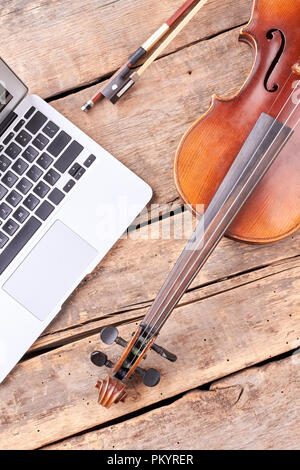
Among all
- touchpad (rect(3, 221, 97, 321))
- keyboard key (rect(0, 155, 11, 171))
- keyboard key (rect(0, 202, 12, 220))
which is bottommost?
touchpad (rect(3, 221, 97, 321))

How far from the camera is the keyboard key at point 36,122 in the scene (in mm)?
850

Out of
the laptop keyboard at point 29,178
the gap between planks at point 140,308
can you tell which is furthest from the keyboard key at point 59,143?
the gap between planks at point 140,308

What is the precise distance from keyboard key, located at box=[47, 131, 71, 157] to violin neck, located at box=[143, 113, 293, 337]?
0.97 feet

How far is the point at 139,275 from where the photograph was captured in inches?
35.5

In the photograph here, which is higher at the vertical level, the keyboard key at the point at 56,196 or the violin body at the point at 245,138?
the keyboard key at the point at 56,196

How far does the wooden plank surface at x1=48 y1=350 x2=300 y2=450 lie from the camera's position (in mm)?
894

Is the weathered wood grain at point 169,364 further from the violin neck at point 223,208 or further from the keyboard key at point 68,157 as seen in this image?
the keyboard key at point 68,157

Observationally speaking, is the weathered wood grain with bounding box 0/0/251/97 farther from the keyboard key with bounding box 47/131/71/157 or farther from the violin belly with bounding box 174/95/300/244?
the violin belly with bounding box 174/95/300/244

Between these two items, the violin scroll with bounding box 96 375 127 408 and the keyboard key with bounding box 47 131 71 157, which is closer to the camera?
the violin scroll with bounding box 96 375 127 408

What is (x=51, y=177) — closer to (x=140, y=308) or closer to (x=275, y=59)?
(x=140, y=308)

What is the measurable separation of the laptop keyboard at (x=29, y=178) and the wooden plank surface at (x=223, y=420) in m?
0.40

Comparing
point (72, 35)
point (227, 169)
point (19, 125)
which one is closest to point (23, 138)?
point (19, 125)

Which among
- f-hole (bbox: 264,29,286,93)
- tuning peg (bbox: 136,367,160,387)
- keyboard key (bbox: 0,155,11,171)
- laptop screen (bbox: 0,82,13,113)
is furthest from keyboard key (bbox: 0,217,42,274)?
f-hole (bbox: 264,29,286,93)

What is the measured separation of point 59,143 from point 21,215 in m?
0.15
